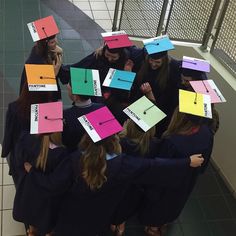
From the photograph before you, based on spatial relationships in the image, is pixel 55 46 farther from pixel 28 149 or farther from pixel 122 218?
pixel 122 218

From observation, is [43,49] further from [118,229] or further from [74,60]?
[74,60]

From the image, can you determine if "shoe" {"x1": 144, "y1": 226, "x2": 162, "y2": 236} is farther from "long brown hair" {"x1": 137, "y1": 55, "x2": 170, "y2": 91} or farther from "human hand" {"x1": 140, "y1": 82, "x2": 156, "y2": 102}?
"long brown hair" {"x1": 137, "y1": 55, "x2": 170, "y2": 91}

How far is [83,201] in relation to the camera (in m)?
2.57

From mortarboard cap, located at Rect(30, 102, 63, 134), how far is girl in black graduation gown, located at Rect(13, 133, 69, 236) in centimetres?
6

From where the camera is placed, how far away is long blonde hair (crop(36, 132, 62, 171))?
2.29 m

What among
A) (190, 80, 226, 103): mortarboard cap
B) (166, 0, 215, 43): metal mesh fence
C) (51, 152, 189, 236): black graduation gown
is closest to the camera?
(51, 152, 189, 236): black graduation gown

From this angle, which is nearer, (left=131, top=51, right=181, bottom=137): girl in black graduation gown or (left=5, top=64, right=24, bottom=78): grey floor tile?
(left=131, top=51, right=181, bottom=137): girl in black graduation gown

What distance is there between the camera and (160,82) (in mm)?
3266

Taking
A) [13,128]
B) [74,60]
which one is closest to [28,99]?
[13,128]

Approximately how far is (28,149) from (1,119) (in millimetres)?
1857

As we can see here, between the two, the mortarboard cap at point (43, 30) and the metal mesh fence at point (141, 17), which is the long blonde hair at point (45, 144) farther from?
the metal mesh fence at point (141, 17)

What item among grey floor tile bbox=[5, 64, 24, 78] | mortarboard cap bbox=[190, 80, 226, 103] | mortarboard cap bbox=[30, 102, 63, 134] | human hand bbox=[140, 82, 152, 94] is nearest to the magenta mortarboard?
mortarboard cap bbox=[190, 80, 226, 103]

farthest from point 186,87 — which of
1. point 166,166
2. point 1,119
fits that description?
point 1,119

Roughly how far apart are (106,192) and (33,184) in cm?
49
